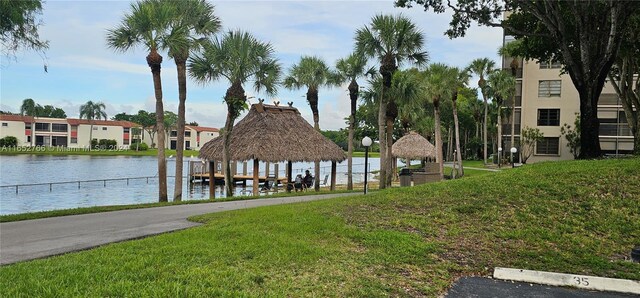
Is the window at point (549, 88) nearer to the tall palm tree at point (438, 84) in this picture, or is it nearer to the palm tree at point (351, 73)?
the tall palm tree at point (438, 84)

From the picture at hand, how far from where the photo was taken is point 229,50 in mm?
20203

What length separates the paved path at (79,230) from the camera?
7.57 meters

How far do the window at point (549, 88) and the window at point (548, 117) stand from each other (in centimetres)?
134

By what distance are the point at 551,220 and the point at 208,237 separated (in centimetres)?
631

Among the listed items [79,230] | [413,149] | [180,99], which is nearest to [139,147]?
[413,149]

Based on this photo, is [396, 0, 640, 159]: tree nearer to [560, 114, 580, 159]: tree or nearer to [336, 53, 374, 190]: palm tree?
[336, 53, 374, 190]: palm tree

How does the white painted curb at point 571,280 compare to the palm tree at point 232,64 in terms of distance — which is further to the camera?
the palm tree at point 232,64

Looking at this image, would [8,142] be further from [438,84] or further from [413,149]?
[438,84]

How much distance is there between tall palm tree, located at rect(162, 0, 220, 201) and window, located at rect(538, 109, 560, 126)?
1172 inches

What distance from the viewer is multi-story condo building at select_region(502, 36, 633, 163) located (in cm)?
3734

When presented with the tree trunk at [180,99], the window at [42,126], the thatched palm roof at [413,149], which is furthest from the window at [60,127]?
the tree trunk at [180,99]

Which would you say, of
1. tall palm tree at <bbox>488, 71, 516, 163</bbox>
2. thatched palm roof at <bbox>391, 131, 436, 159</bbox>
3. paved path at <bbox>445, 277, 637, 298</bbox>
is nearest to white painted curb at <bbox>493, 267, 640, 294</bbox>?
paved path at <bbox>445, 277, 637, 298</bbox>

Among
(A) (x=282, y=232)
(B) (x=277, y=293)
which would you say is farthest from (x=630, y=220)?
(B) (x=277, y=293)

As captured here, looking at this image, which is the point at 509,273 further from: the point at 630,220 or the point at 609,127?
the point at 609,127
